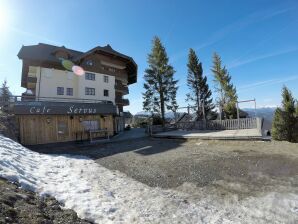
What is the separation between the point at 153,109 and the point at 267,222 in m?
27.8

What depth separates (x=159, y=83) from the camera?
3153 cm

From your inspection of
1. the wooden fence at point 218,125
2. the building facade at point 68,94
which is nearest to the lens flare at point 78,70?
the building facade at point 68,94

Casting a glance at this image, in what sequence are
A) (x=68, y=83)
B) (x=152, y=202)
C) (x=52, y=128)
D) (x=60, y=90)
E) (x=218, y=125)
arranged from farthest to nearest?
(x=68, y=83)
(x=60, y=90)
(x=218, y=125)
(x=52, y=128)
(x=152, y=202)

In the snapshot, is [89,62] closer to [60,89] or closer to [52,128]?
[60,89]

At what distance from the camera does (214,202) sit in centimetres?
512

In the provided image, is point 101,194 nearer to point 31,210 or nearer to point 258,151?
point 31,210

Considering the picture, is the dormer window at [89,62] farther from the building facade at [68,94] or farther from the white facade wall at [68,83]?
the white facade wall at [68,83]

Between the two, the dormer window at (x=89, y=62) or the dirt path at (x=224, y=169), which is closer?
the dirt path at (x=224, y=169)

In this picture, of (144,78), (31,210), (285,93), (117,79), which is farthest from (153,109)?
(31,210)

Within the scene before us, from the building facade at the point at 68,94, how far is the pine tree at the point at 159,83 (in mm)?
3795

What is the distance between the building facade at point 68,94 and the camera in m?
16.8

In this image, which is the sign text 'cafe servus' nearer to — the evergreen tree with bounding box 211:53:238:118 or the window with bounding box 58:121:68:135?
the window with bounding box 58:121:68:135

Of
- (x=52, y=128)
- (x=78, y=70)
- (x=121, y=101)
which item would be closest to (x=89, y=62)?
(x=78, y=70)

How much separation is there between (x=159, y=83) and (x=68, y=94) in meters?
13.7
